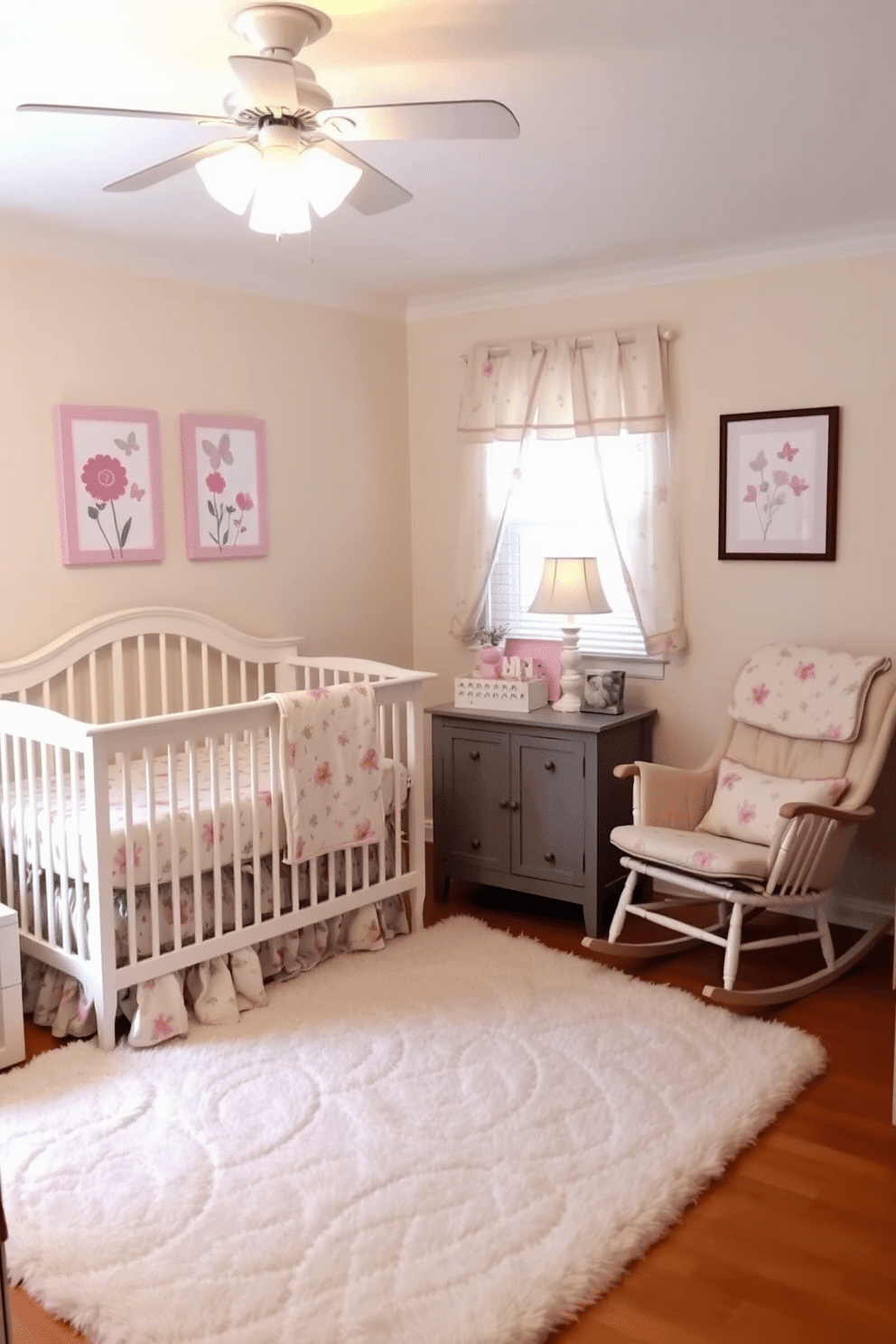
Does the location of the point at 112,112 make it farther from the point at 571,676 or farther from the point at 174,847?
the point at 571,676

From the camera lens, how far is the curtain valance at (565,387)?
4.08 meters

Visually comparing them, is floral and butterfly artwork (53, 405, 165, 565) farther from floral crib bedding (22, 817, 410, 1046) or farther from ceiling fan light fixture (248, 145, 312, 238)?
ceiling fan light fixture (248, 145, 312, 238)

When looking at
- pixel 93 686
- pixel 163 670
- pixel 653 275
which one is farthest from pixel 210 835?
pixel 653 275

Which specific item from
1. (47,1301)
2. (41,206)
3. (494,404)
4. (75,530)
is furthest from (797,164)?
(47,1301)

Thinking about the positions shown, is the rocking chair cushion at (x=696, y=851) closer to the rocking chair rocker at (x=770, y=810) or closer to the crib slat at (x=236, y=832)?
the rocking chair rocker at (x=770, y=810)

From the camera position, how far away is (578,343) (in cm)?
422

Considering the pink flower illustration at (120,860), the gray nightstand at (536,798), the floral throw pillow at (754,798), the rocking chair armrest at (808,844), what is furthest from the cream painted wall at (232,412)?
the rocking chair armrest at (808,844)

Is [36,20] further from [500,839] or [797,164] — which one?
[500,839]

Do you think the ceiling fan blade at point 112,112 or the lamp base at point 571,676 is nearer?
the ceiling fan blade at point 112,112

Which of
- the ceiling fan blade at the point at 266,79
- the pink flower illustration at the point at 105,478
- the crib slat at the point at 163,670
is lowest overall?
the crib slat at the point at 163,670

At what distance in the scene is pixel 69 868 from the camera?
9.81ft

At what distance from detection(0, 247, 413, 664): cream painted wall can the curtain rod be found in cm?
50

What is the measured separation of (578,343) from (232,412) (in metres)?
1.27

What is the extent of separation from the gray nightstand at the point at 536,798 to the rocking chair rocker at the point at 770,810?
23 cm
